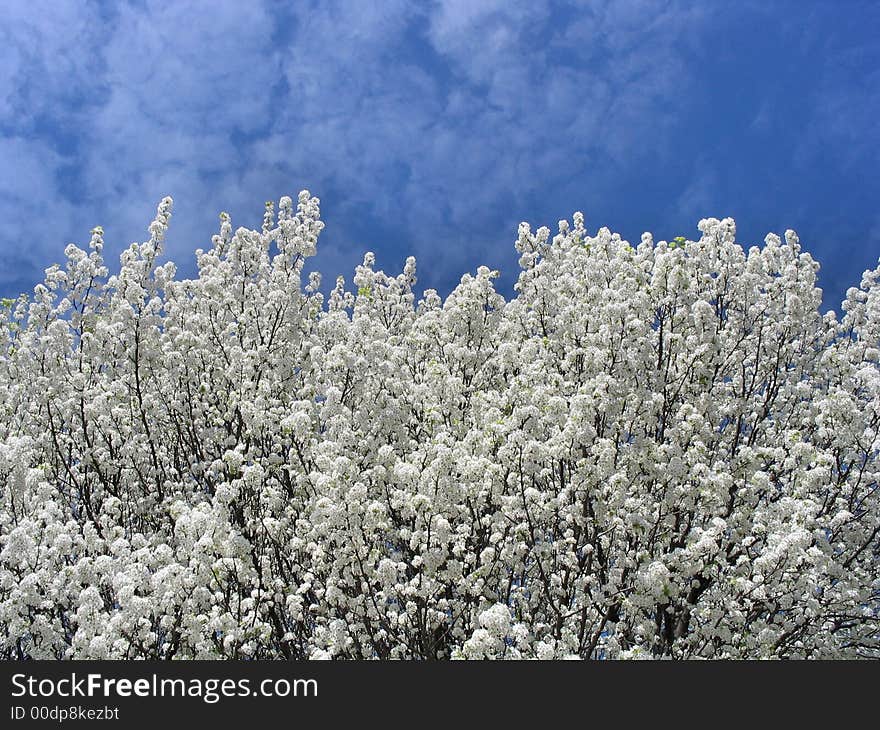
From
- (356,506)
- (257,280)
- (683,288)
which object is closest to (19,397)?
(257,280)

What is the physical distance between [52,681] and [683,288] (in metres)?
12.4

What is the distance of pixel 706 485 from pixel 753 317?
5.31 metres

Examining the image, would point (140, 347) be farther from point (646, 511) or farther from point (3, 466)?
point (646, 511)

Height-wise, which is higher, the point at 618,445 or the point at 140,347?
the point at 140,347

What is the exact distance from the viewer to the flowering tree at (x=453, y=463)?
11.2m

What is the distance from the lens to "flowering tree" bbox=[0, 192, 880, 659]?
11.2 metres

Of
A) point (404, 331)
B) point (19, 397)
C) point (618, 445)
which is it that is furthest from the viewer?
point (404, 331)

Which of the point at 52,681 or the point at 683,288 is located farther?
the point at 683,288

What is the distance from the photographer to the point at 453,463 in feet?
36.9

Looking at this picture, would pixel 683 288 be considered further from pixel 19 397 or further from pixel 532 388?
pixel 19 397

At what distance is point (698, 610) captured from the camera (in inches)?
488

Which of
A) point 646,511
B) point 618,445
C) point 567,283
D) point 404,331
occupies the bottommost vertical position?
point 646,511

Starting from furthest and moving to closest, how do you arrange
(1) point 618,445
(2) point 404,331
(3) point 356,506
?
(2) point 404,331 < (1) point 618,445 < (3) point 356,506

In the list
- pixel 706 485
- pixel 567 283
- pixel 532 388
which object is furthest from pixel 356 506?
pixel 567 283
